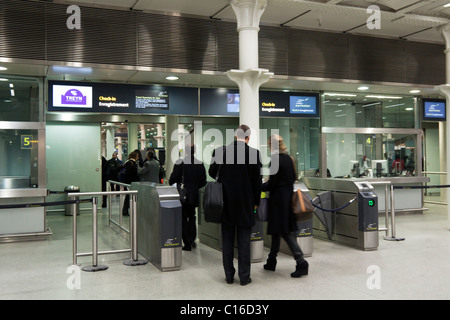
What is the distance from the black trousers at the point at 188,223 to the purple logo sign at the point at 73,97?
275cm

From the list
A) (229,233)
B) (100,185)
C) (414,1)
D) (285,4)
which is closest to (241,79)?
(285,4)

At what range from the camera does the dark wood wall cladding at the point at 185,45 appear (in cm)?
659

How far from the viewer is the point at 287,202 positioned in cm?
494

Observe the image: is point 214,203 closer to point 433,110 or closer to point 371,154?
point 371,154

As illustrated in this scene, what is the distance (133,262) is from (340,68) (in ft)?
18.5

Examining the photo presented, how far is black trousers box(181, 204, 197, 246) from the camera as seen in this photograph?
20.8 feet

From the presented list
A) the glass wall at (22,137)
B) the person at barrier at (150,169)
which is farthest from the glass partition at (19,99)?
the person at barrier at (150,169)

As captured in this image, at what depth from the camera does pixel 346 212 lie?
6.79m

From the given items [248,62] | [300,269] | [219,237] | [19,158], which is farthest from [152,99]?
[300,269]

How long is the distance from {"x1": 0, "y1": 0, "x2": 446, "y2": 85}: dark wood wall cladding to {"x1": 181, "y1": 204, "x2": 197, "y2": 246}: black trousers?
A: 8.26 ft

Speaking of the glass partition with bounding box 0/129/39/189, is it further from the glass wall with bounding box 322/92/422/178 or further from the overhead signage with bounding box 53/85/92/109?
the glass wall with bounding box 322/92/422/178

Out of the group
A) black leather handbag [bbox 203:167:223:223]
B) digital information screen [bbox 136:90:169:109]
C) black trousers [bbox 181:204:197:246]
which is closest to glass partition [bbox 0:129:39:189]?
digital information screen [bbox 136:90:169:109]

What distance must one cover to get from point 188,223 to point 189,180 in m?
0.71

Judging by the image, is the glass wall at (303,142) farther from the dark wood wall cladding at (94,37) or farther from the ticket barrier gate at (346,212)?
the dark wood wall cladding at (94,37)
